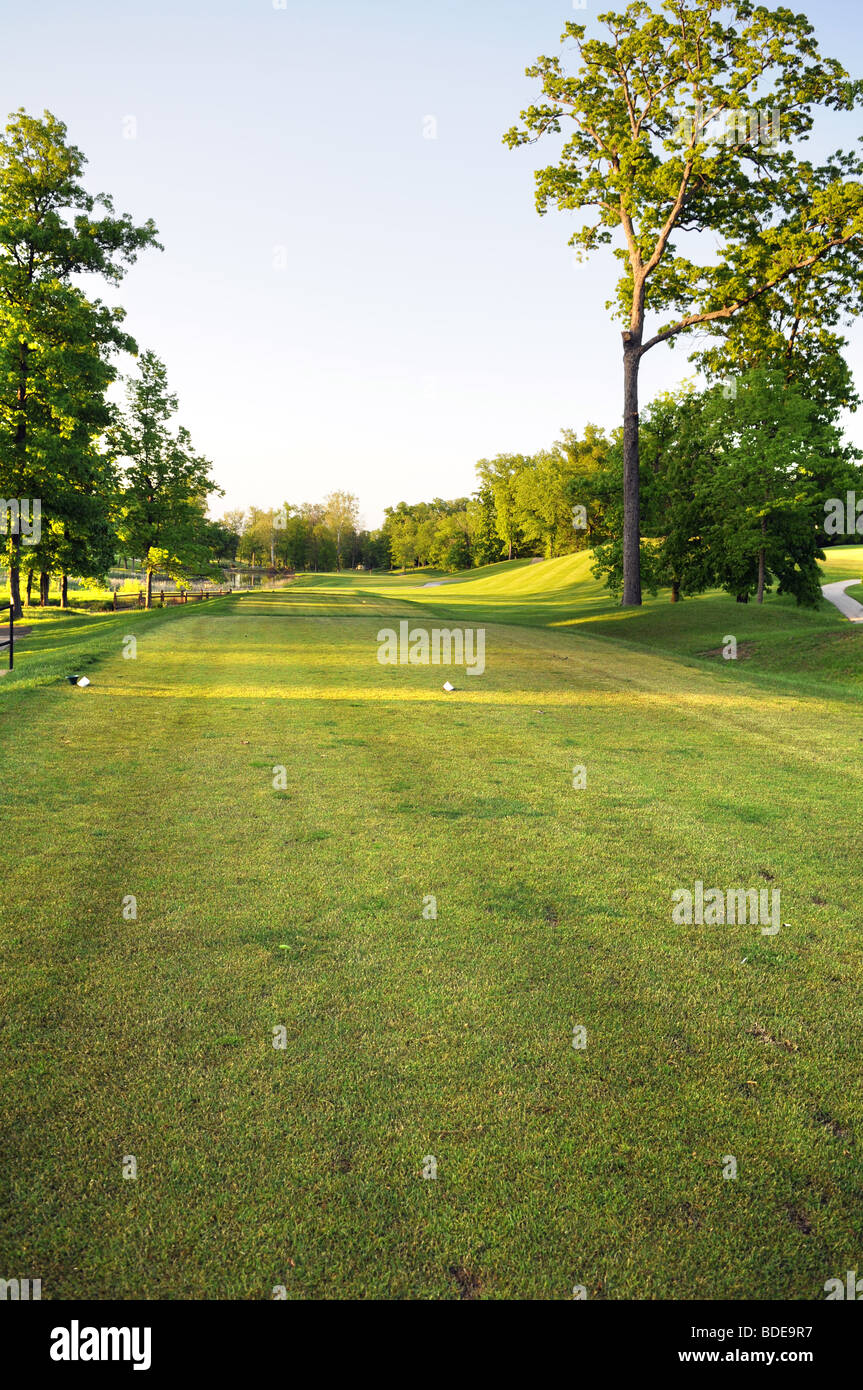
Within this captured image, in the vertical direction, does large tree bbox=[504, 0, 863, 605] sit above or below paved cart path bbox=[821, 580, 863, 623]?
above

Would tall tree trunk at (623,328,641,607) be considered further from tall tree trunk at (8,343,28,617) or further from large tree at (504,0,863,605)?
tall tree trunk at (8,343,28,617)

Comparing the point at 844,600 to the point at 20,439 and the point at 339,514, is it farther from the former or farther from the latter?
the point at 339,514

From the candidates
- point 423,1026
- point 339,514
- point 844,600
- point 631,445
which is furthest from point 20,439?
point 339,514

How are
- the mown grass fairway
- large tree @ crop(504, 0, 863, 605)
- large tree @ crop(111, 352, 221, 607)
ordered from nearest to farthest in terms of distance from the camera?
1. the mown grass fairway
2. large tree @ crop(504, 0, 863, 605)
3. large tree @ crop(111, 352, 221, 607)

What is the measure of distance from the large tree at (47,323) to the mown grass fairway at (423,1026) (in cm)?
2486

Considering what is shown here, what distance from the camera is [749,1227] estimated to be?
296cm

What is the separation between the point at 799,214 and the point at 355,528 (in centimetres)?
13234

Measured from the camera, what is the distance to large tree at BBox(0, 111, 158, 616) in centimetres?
2989

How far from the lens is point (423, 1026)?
411 cm

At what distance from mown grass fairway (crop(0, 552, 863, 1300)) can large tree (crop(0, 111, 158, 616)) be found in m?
24.9

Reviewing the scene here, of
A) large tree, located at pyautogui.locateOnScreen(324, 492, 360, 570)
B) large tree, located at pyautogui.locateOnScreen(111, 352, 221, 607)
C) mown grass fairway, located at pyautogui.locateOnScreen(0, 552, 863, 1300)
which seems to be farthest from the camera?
large tree, located at pyautogui.locateOnScreen(324, 492, 360, 570)

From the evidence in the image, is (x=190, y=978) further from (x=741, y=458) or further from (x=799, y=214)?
(x=799, y=214)

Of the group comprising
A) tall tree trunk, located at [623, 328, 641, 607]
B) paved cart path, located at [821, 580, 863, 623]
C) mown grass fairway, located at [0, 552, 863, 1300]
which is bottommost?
mown grass fairway, located at [0, 552, 863, 1300]

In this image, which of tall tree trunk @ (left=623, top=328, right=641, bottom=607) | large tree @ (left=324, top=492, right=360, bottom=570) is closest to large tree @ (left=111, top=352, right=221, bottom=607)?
tall tree trunk @ (left=623, top=328, right=641, bottom=607)
